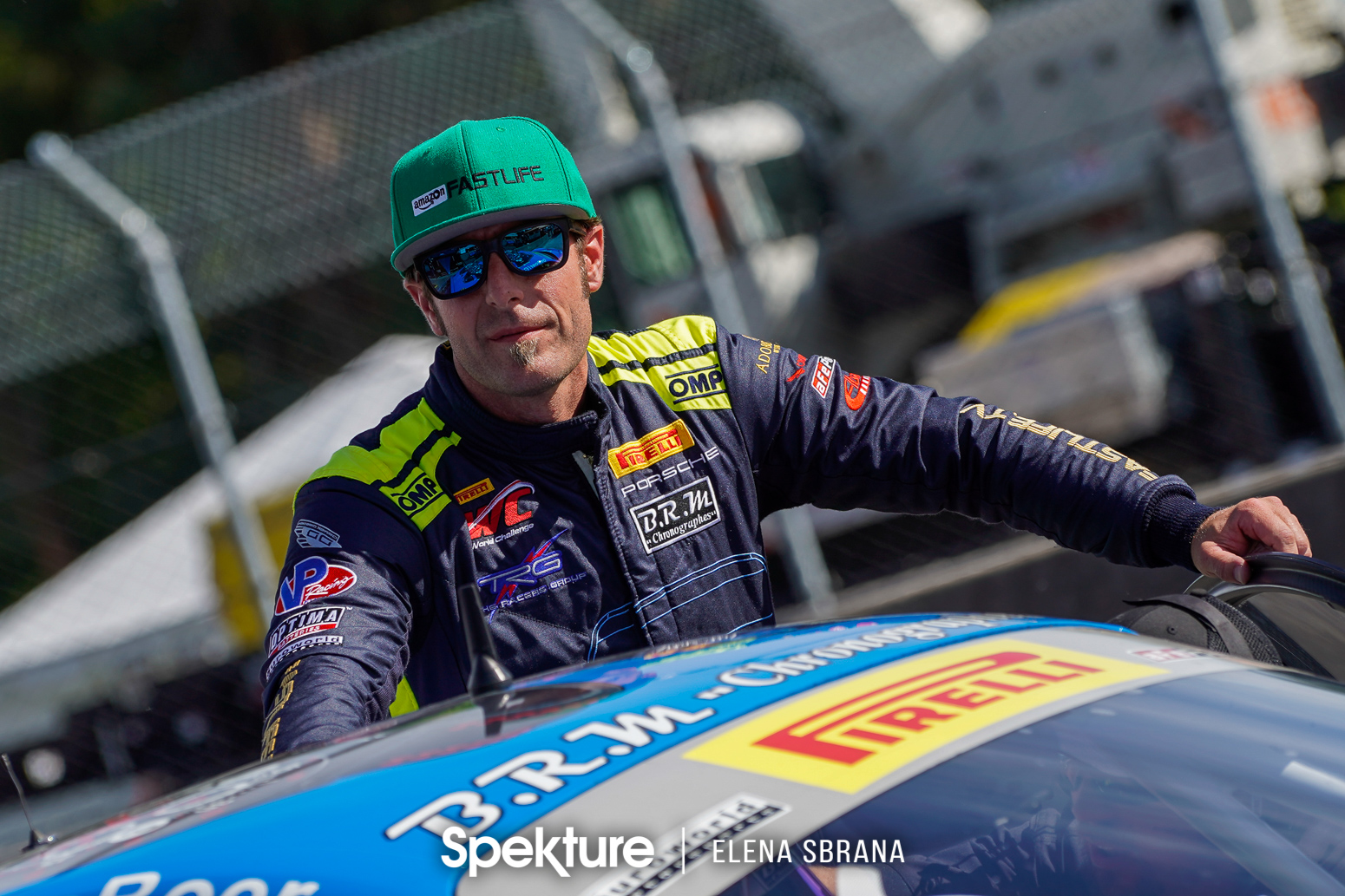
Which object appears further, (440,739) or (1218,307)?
(1218,307)

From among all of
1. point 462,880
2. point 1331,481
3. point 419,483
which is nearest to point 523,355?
point 419,483

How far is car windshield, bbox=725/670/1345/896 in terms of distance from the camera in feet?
3.91

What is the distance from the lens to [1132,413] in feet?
27.6

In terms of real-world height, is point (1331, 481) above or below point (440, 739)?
below

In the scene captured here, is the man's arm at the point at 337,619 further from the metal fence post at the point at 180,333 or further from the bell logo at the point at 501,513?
the metal fence post at the point at 180,333

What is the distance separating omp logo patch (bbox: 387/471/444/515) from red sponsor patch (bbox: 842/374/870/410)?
29.5 inches

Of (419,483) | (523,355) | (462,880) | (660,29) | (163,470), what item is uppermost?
(660,29)

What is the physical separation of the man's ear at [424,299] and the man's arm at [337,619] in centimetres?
36

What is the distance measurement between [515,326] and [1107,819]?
1.27m

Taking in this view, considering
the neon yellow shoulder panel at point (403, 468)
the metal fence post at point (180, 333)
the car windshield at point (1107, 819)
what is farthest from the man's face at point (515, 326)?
the metal fence post at point (180, 333)

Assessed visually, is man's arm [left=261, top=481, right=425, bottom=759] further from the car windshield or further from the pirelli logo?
the car windshield

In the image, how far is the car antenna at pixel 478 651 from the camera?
5.02ft

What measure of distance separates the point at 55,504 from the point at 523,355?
7.35m

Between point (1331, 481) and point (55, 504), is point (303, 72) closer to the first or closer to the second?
point (55, 504)
